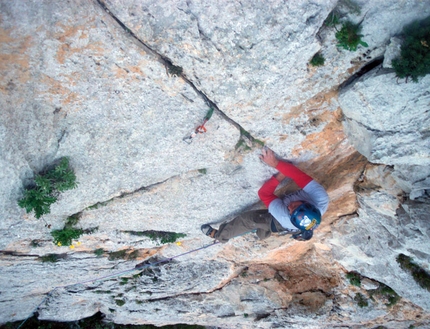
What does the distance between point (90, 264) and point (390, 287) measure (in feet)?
27.1

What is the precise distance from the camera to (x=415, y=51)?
322 centimetres

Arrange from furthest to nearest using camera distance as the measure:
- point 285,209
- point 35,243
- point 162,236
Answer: point 162,236 < point 35,243 < point 285,209

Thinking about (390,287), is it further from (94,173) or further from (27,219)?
(27,219)

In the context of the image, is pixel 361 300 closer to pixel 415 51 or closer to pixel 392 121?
pixel 392 121

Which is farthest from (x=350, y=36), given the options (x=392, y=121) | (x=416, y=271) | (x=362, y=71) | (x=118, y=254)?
(x=118, y=254)

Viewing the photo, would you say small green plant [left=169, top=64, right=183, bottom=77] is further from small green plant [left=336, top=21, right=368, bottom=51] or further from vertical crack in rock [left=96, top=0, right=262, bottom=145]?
small green plant [left=336, top=21, right=368, bottom=51]

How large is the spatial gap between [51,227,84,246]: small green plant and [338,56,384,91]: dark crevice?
19.8 feet

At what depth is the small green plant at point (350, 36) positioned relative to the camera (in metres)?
3.51

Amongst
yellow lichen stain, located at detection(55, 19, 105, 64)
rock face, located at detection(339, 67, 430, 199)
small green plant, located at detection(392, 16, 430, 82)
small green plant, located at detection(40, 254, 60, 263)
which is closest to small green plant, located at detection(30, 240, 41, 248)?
small green plant, located at detection(40, 254, 60, 263)

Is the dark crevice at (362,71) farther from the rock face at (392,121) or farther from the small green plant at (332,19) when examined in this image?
the small green plant at (332,19)

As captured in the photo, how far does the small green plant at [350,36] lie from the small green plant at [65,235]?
6.30m

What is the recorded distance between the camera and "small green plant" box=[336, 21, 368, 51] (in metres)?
3.51

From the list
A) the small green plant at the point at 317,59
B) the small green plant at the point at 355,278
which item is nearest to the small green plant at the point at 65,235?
the small green plant at the point at 317,59

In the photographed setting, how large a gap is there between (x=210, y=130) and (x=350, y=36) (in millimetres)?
2358
